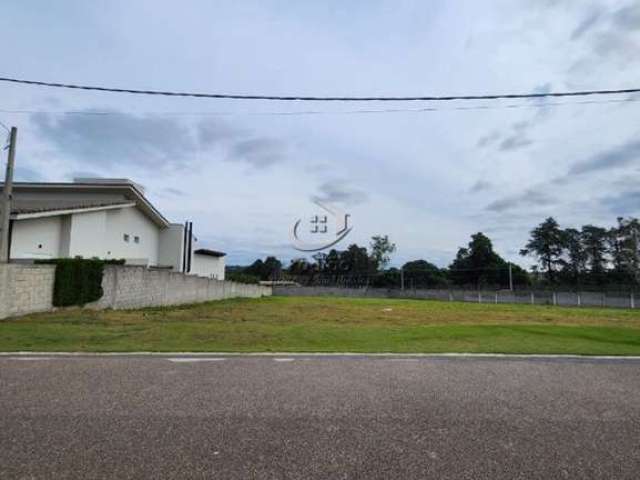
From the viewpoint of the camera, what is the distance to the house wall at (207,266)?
128 ft

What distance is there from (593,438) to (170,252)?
2967cm

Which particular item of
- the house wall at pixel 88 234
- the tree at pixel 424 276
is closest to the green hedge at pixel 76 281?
the house wall at pixel 88 234

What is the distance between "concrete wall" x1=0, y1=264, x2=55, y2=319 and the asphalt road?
618 cm

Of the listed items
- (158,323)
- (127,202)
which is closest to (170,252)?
(127,202)

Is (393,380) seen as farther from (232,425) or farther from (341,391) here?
(232,425)

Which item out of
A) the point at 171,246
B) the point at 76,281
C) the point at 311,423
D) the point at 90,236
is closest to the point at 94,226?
the point at 90,236

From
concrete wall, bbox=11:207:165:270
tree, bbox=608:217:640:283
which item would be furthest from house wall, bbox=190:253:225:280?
tree, bbox=608:217:640:283

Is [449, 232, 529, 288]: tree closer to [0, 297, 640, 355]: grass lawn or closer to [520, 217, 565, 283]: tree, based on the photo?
[520, 217, 565, 283]: tree

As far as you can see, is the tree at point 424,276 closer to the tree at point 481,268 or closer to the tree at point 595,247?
the tree at point 481,268

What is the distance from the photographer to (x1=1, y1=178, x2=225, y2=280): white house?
1681 centimetres

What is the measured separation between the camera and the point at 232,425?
366 cm

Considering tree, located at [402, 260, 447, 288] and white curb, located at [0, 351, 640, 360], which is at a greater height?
tree, located at [402, 260, 447, 288]

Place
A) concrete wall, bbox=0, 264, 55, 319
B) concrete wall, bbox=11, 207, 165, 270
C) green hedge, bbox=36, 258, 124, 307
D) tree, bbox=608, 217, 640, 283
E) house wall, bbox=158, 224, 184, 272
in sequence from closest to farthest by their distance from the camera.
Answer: concrete wall, bbox=0, 264, 55, 319
green hedge, bbox=36, 258, 124, 307
concrete wall, bbox=11, 207, 165, 270
house wall, bbox=158, 224, 184, 272
tree, bbox=608, 217, 640, 283

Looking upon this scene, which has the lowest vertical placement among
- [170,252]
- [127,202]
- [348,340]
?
[348,340]
